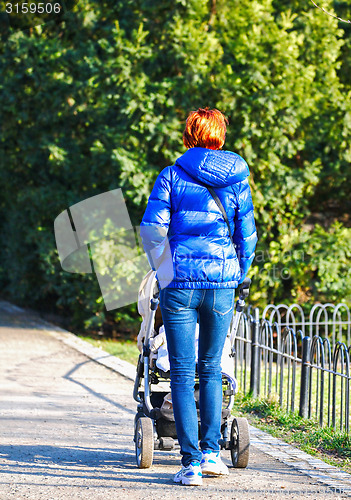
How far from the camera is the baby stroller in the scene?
14.8ft

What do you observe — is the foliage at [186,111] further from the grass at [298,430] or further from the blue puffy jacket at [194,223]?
the blue puffy jacket at [194,223]

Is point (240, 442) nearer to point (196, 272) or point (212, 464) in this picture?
point (212, 464)

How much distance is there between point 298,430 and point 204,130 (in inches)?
110

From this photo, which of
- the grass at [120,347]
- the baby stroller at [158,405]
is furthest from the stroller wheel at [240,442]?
the grass at [120,347]

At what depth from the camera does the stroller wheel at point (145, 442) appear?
4.47 metres

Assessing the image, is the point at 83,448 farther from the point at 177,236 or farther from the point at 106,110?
the point at 106,110

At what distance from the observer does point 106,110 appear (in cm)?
1151

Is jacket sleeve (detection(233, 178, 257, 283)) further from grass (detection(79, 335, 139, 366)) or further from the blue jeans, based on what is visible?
grass (detection(79, 335, 139, 366))

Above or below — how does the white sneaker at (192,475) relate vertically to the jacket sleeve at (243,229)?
below

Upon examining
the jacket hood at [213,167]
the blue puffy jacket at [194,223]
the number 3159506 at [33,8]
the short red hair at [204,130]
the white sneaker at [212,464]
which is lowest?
the white sneaker at [212,464]

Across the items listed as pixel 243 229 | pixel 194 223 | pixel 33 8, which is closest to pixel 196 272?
pixel 194 223

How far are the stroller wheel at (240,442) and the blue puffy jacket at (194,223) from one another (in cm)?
84

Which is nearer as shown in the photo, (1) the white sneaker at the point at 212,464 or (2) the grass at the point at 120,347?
(1) the white sneaker at the point at 212,464

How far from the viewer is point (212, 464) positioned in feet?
14.1
